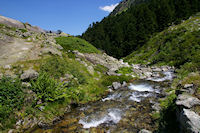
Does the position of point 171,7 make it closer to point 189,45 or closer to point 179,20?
point 179,20

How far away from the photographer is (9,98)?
7512 mm

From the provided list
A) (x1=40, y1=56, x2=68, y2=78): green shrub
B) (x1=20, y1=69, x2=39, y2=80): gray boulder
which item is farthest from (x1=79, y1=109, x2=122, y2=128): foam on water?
(x1=40, y1=56, x2=68, y2=78): green shrub

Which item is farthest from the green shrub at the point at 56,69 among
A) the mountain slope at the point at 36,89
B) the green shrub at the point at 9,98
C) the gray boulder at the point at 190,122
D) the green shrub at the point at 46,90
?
the gray boulder at the point at 190,122

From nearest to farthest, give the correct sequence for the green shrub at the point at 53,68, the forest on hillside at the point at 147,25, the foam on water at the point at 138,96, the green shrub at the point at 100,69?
the foam on water at the point at 138,96 → the green shrub at the point at 53,68 → the green shrub at the point at 100,69 → the forest on hillside at the point at 147,25

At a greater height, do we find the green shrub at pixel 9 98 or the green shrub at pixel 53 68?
the green shrub at pixel 53 68

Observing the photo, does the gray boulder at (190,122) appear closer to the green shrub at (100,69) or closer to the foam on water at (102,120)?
the foam on water at (102,120)

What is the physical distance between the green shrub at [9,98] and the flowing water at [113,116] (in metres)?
2.11

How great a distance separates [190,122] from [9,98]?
9938 millimetres

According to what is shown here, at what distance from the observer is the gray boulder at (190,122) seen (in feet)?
13.4

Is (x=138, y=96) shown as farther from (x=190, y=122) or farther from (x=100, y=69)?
(x=100, y=69)

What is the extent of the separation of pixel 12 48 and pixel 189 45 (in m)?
32.4

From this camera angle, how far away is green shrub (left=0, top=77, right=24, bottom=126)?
673 centimetres

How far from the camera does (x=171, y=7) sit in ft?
172

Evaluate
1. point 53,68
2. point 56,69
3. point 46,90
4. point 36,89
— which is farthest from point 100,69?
point 36,89
